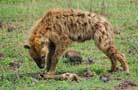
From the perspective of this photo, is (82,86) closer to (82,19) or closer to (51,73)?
(51,73)

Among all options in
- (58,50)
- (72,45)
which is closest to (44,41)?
(58,50)

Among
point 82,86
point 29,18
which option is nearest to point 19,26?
point 29,18

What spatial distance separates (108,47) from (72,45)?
6.39 feet

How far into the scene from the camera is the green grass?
9.44 metres

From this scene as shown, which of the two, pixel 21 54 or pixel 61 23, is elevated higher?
pixel 61 23

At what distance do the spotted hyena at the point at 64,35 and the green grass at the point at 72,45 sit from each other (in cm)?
28

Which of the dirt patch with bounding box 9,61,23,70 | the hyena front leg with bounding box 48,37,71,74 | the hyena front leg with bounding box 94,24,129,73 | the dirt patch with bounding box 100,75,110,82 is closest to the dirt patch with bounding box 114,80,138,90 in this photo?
the dirt patch with bounding box 100,75,110,82

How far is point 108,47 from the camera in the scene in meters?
10.4

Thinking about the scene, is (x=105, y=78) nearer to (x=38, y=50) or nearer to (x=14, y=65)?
(x=38, y=50)

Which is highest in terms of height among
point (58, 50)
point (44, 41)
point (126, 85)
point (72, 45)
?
point (44, 41)

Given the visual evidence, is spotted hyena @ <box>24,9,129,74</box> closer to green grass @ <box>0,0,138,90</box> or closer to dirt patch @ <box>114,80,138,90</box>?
green grass @ <box>0,0,138,90</box>

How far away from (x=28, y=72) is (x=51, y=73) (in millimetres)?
449

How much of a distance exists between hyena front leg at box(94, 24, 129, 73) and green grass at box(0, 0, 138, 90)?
0.20m

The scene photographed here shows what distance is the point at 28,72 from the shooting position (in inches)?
407
